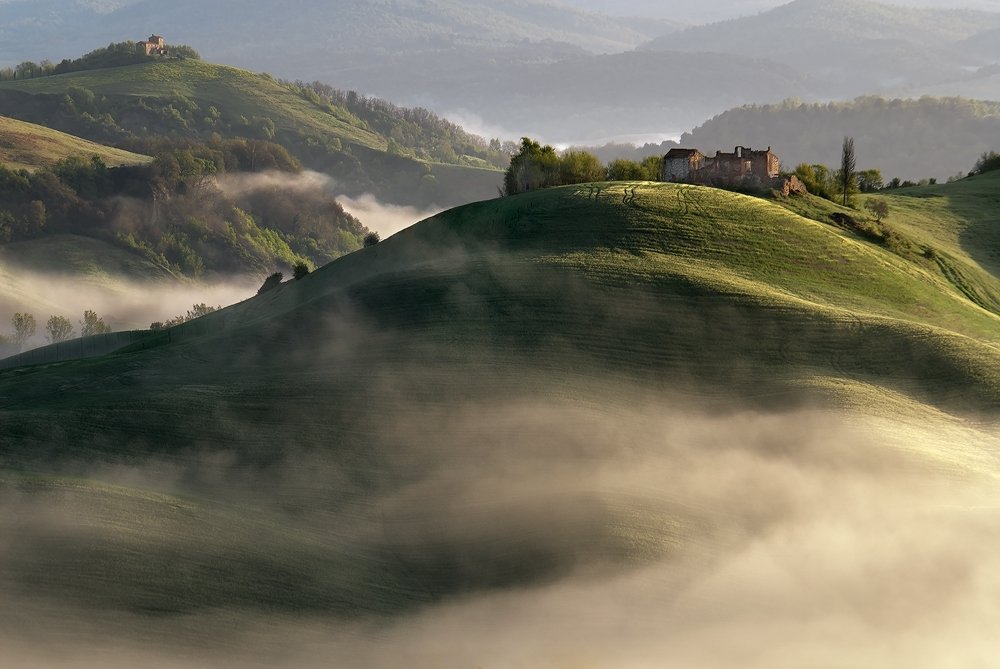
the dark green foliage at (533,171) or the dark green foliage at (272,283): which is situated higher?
the dark green foliage at (533,171)

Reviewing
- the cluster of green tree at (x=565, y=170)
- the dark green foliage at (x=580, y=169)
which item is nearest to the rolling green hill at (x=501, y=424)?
the cluster of green tree at (x=565, y=170)

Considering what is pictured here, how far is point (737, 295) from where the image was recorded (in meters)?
88.4

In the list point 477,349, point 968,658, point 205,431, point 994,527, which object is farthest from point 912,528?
point 205,431

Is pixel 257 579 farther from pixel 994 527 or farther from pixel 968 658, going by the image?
pixel 994 527

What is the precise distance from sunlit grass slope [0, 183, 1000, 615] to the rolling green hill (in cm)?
21

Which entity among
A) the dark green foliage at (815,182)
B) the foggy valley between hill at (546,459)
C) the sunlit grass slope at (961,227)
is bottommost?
the foggy valley between hill at (546,459)

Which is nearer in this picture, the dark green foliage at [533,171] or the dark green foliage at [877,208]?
the dark green foliage at [877,208]

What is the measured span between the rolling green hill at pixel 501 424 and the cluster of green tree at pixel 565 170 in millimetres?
12020

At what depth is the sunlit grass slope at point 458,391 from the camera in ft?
208

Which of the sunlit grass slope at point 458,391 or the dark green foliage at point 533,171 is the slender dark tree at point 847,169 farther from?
the dark green foliage at point 533,171

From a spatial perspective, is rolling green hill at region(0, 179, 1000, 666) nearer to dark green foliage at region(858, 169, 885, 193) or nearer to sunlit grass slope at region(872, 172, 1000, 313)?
sunlit grass slope at region(872, 172, 1000, 313)

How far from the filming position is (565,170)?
118m

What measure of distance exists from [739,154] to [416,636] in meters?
68.6

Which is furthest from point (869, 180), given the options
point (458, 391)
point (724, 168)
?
point (458, 391)
